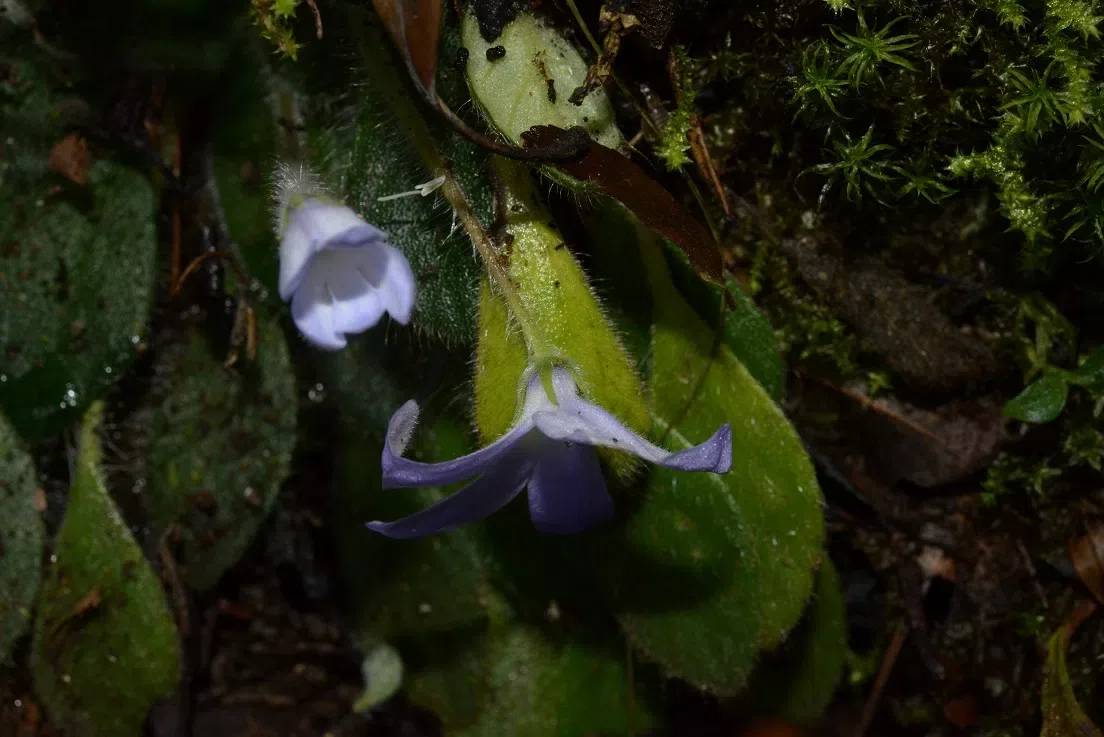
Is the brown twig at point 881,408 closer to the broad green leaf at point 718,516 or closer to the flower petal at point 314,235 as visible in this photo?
the broad green leaf at point 718,516

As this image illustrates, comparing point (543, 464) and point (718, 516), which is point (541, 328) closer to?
point (543, 464)

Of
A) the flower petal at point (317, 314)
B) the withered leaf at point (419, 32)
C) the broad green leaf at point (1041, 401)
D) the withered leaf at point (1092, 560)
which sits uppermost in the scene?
the withered leaf at point (419, 32)

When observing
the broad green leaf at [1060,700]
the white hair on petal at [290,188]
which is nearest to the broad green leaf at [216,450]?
the white hair on petal at [290,188]

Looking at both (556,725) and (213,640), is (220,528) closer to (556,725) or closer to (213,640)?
(213,640)

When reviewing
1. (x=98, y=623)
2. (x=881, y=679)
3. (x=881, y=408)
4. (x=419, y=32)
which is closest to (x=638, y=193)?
(x=419, y=32)

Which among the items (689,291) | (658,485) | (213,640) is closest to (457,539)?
(658,485)

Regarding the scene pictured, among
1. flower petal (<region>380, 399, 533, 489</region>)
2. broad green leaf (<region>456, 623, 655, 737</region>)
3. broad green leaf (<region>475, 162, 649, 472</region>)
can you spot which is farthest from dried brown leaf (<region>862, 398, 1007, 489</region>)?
flower petal (<region>380, 399, 533, 489</region>)
